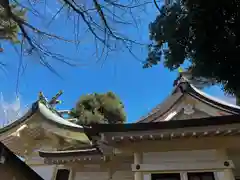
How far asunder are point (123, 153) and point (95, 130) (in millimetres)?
1061

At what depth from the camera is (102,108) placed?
77.9 feet

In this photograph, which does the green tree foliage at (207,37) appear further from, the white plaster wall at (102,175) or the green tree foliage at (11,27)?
the white plaster wall at (102,175)

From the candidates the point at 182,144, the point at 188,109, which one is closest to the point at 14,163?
the point at 182,144

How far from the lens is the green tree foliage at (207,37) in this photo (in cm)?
327

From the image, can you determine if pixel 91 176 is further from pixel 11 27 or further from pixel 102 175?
pixel 11 27

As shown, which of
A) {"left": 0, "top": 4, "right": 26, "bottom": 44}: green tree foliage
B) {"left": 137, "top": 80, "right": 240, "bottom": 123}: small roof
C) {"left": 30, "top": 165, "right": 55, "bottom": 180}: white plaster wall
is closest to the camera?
{"left": 0, "top": 4, "right": 26, "bottom": 44}: green tree foliage

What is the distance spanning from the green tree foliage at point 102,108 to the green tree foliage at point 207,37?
18.9m

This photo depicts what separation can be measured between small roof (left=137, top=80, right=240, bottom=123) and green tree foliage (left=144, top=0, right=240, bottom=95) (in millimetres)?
3827

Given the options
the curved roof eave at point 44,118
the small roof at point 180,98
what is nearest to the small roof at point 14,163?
the curved roof eave at point 44,118

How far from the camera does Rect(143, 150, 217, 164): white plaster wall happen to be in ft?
18.3

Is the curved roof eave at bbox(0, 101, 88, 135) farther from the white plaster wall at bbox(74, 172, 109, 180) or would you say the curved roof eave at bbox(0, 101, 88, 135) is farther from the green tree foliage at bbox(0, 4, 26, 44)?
the green tree foliage at bbox(0, 4, 26, 44)

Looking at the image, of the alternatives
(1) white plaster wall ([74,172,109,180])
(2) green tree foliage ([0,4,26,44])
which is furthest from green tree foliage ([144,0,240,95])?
(1) white plaster wall ([74,172,109,180])

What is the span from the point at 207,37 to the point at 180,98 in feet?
14.5

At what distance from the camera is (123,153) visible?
609cm
